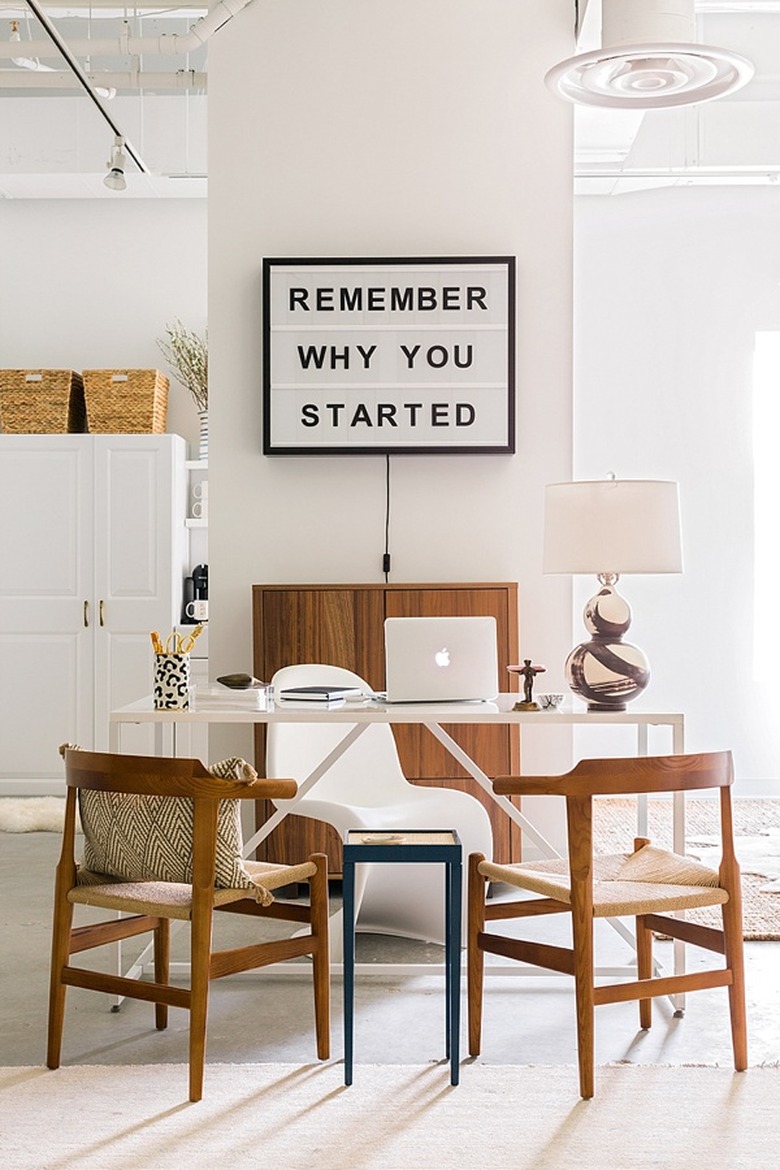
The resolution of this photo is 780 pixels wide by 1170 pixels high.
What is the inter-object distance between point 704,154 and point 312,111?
7.51ft

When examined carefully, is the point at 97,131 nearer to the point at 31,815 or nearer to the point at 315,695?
the point at 31,815

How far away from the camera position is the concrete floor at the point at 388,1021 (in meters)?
3.02

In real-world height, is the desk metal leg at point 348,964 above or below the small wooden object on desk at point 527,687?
below

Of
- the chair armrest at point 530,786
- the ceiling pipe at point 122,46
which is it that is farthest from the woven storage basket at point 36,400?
the chair armrest at point 530,786

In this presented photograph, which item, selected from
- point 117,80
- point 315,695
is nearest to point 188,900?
point 315,695

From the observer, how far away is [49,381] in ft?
21.2

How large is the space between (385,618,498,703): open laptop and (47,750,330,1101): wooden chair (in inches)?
28.0

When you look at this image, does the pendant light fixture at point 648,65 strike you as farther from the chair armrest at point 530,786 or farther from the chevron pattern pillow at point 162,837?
the chevron pattern pillow at point 162,837

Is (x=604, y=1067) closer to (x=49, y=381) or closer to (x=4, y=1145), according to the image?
(x=4, y=1145)

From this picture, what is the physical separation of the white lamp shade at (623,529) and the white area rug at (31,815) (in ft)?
10.3

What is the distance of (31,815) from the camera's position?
19.1ft

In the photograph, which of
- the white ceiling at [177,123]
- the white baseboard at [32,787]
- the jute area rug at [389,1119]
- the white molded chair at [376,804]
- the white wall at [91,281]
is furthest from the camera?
the white wall at [91,281]

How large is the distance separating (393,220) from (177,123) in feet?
7.47

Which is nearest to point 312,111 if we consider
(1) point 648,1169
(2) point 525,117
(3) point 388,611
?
(2) point 525,117
